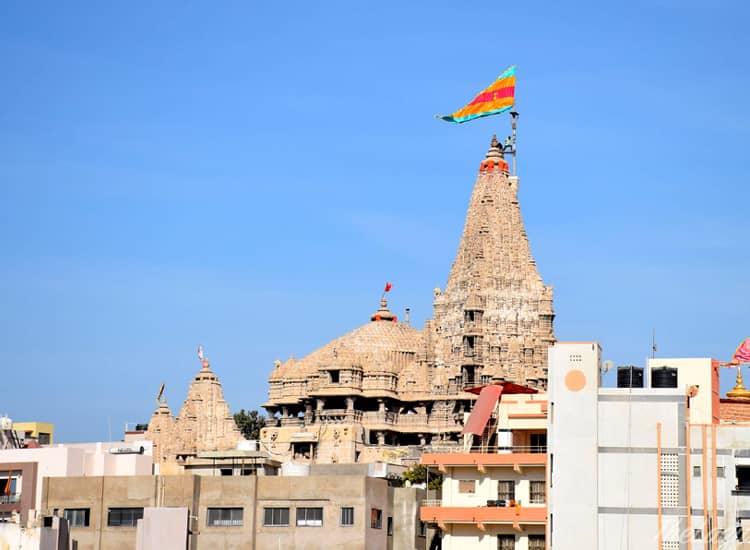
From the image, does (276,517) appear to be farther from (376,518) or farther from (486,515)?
(486,515)

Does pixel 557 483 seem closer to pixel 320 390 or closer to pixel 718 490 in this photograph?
pixel 718 490

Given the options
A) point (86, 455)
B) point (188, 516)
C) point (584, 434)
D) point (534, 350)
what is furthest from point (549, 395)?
point (534, 350)

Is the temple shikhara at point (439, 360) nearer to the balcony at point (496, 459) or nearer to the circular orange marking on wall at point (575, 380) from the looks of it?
the balcony at point (496, 459)

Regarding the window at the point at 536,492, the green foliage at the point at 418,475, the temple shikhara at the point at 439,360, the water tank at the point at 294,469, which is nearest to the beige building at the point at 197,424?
the temple shikhara at the point at 439,360

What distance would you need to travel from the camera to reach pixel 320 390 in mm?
151250

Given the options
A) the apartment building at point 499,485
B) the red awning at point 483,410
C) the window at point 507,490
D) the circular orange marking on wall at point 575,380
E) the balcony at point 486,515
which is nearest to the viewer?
the circular orange marking on wall at point 575,380

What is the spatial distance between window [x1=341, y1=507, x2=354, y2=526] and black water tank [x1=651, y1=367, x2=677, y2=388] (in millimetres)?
11698

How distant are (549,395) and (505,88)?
7712 cm

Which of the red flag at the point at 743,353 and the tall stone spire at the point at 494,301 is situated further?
the tall stone spire at the point at 494,301

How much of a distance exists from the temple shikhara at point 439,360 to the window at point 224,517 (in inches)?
2650

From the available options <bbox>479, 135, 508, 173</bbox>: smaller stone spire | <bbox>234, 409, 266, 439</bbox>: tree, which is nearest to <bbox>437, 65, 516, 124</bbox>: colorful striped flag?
<bbox>479, 135, 508, 173</bbox>: smaller stone spire

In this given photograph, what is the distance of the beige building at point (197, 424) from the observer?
150 metres

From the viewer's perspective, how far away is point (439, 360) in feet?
487

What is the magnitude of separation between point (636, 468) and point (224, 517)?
Answer: 49.1 feet
